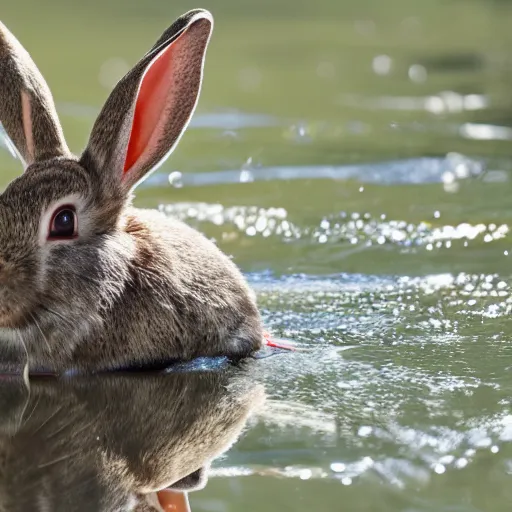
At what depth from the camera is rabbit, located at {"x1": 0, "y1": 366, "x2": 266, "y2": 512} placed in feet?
8.45

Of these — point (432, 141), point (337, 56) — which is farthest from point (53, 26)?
point (432, 141)

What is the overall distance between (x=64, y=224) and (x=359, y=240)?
166 centimetres

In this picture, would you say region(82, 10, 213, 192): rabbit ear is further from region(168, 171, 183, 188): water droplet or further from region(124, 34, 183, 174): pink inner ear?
region(168, 171, 183, 188): water droplet

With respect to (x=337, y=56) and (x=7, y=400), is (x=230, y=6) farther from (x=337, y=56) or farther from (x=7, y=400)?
(x=7, y=400)

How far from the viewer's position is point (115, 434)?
2979 mm

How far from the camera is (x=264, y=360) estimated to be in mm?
3557

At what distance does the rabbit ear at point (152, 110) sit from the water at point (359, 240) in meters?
0.66

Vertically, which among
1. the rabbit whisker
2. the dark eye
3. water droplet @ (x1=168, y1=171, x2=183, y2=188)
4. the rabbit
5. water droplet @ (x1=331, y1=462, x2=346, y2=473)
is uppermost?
water droplet @ (x1=168, y1=171, x2=183, y2=188)

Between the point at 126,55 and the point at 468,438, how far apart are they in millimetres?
7960

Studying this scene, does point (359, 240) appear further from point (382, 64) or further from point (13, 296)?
point (382, 64)

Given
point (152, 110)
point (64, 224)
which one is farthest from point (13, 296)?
point (152, 110)

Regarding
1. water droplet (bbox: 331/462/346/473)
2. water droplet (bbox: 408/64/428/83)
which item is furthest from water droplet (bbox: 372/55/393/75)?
water droplet (bbox: 331/462/346/473)

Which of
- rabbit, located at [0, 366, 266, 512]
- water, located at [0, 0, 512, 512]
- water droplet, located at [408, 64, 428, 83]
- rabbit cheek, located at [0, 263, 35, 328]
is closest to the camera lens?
rabbit, located at [0, 366, 266, 512]

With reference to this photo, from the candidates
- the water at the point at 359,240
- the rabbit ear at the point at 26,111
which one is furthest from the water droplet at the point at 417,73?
the rabbit ear at the point at 26,111
